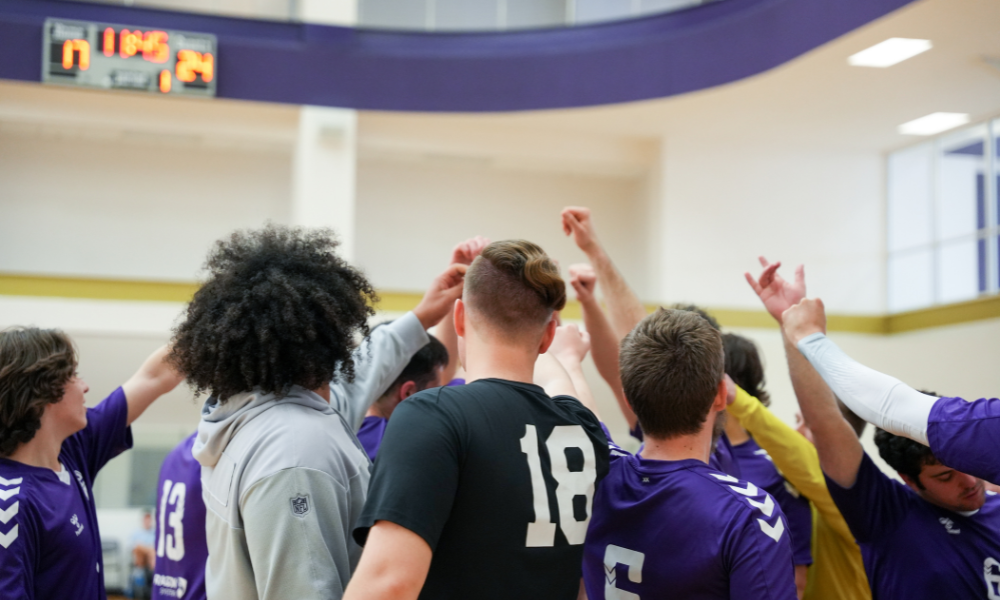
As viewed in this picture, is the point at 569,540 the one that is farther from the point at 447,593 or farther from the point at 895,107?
the point at 895,107

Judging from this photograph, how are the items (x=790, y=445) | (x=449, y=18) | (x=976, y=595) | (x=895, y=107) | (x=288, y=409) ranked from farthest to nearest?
(x=449, y=18) < (x=895, y=107) < (x=790, y=445) < (x=976, y=595) < (x=288, y=409)

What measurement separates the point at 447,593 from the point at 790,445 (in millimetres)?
1659

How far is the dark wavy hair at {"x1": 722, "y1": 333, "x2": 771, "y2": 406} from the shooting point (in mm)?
3305

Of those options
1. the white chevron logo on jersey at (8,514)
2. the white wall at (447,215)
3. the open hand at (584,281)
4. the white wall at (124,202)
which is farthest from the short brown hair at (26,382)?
the white wall at (447,215)

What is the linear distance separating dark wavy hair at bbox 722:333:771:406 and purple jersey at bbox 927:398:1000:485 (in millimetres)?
1249

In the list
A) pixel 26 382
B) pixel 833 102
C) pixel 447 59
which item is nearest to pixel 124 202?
pixel 447 59

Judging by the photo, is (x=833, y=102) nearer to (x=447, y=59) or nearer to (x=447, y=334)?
(x=447, y=59)

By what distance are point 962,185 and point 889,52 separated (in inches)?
151

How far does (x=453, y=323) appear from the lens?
3.02 m

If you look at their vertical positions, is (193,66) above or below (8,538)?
above

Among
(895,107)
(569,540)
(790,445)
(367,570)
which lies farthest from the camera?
(895,107)

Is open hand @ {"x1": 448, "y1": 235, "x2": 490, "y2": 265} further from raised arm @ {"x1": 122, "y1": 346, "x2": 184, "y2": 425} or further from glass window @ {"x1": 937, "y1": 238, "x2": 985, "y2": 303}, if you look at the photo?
glass window @ {"x1": 937, "y1": 238, "x2": 985, "y2": 303}

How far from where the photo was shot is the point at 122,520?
11125 millimetres

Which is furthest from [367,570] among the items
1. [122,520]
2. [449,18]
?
[449,18]
